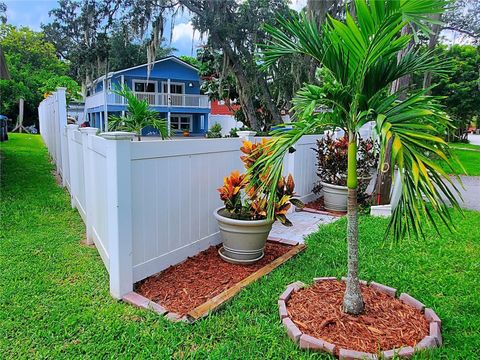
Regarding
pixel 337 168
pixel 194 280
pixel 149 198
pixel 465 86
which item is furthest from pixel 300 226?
pixel 465 86

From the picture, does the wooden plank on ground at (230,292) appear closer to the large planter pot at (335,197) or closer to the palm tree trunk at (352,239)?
the palm tree trunk at (352,239)

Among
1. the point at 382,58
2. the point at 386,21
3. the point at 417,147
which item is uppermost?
the point at 386,21

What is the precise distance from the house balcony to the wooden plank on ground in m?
20.8

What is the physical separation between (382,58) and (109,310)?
8.10 ft

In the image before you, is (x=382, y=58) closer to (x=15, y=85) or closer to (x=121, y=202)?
(x=121, y=202)

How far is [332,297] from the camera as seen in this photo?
2658mm

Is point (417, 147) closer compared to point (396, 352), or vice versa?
point (417, 147)

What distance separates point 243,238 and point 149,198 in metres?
0.95

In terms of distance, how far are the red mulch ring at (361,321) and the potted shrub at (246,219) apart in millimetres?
797

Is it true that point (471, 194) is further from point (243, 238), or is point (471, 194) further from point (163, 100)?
point (163, 100)

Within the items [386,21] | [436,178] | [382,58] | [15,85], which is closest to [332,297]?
[436,178]

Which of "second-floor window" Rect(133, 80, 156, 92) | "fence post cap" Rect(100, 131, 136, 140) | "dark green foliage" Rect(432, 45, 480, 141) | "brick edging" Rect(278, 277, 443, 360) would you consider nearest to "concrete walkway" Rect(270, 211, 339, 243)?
"brick edging" Rect(278, 277, 443, 360)

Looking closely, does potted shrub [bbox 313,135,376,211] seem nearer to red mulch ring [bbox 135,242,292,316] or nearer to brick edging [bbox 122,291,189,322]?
red mulch ring [bbox 135,242,292,316]

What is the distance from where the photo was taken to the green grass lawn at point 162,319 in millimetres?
2189
